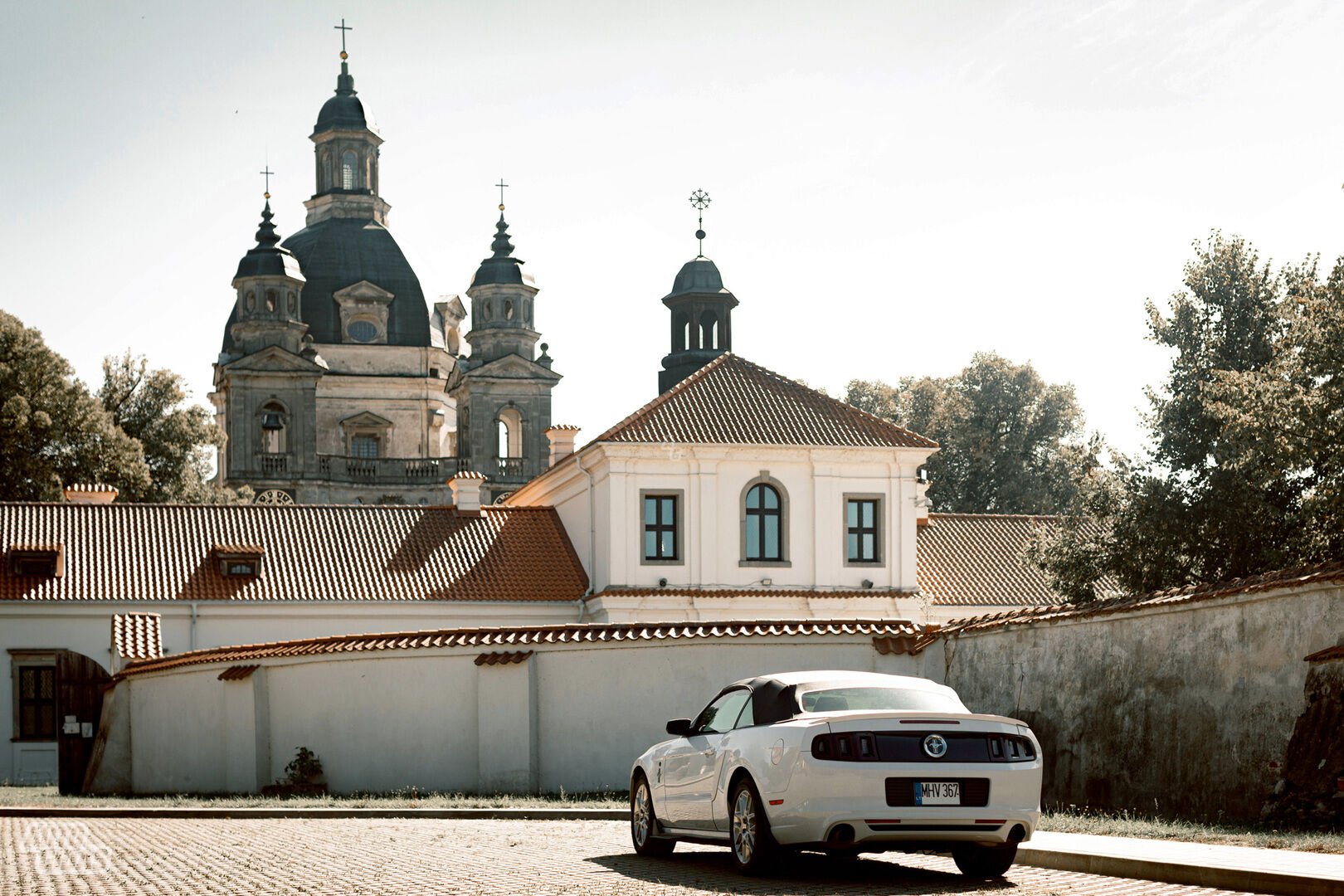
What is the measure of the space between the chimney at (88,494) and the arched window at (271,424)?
30543 millimetres

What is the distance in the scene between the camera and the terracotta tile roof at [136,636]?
30672 millimetres

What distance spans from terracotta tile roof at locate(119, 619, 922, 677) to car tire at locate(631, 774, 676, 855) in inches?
318

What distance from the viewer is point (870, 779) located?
11.9 m

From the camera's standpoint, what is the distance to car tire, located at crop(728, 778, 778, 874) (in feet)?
40.4

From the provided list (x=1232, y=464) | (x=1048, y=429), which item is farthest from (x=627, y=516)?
(x=1048, y=429)

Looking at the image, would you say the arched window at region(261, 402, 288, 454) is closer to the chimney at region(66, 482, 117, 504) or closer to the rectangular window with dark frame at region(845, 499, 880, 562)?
the chimney at region(66, 482, 117, 504)

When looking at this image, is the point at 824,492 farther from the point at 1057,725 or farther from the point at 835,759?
the point at 835,759

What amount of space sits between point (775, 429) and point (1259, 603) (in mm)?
28302

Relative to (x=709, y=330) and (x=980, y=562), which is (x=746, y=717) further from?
(x=709, y=330)

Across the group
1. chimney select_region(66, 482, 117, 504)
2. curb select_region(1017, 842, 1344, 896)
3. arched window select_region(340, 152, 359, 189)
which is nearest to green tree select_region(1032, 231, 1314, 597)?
curb select_region(1017, 842, 1344, 896)

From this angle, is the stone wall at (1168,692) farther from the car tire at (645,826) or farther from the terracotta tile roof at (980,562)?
the terracotta tile roof at (980,562)

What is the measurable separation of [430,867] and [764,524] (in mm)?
31044

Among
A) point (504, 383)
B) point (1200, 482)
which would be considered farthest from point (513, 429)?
point (1200, 482)

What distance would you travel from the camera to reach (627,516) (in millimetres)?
43000
